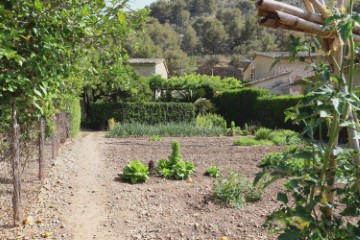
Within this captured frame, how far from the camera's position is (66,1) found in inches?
144

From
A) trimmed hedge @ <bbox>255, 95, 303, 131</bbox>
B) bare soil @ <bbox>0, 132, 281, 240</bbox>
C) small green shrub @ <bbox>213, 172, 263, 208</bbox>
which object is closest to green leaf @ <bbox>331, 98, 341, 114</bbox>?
bare soil @ <bbox>0, 132, 281, 240</bbox>

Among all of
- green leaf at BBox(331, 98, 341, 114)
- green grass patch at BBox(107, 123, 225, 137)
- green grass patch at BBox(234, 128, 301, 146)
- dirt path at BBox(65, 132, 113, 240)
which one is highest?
green leaf at BBox(331, 98, 341, 114)

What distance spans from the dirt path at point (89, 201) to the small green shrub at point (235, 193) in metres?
1.64

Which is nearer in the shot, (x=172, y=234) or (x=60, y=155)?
(x=172, y=234)

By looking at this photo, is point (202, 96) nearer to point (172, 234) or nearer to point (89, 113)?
point (89, 113)

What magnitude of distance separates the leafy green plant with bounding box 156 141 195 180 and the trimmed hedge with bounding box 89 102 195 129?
14.1 m

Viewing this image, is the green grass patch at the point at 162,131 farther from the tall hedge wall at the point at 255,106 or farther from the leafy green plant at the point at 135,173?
the leafy green plant at the point at 135,173

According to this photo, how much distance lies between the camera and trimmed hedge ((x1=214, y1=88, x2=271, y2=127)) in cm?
2144

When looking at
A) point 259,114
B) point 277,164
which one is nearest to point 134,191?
point 277,164

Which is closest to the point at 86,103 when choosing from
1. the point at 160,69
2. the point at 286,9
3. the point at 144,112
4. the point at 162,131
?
the point at 144,112

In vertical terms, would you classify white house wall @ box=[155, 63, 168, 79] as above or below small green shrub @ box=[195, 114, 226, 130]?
above

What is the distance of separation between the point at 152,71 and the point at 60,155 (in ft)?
98.9

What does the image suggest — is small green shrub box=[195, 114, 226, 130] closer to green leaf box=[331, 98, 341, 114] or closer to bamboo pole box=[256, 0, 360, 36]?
bamboo pole box=[256, 0, 360, 36]

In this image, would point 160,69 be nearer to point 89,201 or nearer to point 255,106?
point 255,106
